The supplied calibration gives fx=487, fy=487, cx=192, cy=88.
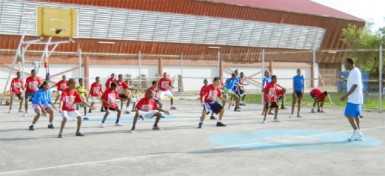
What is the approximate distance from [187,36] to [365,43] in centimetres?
1764

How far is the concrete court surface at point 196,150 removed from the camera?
8055 mm

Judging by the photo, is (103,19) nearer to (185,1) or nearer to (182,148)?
(185,1)

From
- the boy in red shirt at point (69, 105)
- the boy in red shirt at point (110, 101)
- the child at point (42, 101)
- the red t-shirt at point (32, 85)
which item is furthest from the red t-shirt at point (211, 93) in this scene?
the red t-shirt at point (32, 85)

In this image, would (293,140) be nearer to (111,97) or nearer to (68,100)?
(68,100)

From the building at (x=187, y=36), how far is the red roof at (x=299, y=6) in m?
0.17

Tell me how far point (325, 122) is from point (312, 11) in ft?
128

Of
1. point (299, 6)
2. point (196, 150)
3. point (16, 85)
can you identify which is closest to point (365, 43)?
point (299, 6)

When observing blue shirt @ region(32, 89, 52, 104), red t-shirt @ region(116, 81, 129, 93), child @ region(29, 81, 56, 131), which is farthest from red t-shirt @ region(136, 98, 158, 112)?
red t-shirt @ region(116, 81, 129, 93)

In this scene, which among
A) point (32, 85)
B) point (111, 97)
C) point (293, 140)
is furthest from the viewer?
point (32, 85)

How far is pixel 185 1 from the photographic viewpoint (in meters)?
42.5

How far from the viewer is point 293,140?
11.6 metres

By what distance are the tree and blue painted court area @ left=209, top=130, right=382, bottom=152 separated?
34041mm

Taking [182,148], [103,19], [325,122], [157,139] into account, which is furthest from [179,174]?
[103,19]

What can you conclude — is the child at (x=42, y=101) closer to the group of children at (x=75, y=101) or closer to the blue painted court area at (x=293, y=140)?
the group of children at (x=75, y=101)
